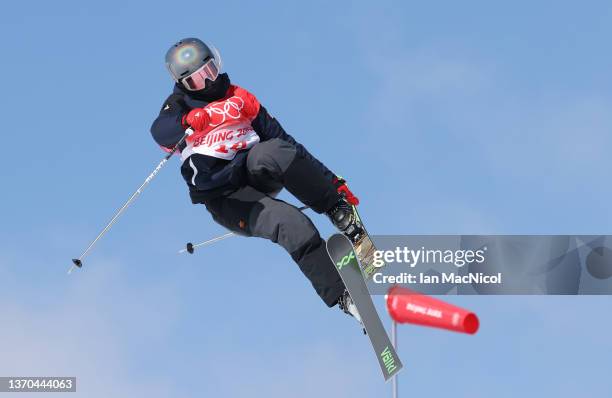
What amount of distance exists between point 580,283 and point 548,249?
889 mm

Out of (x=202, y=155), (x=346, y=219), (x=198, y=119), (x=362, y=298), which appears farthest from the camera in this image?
(x=346, y=219)

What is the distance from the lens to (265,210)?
33.4 ft

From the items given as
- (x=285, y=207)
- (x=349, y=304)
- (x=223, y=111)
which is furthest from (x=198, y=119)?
(x=349, y=304)

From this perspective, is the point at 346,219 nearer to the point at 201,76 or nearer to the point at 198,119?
the point at 198,119

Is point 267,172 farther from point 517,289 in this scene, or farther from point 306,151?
point 517,289

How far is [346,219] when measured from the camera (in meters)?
10.6

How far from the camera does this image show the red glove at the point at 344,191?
423 inches

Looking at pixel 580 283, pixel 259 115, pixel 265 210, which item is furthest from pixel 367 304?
pixel 580 283

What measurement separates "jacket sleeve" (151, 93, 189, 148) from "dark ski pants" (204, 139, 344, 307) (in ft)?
2.55

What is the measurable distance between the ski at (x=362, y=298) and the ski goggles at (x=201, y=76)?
6.98ft

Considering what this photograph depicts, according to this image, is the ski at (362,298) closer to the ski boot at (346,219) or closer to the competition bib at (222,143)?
the ski boot at (346,219)

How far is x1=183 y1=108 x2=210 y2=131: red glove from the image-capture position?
10.1 m

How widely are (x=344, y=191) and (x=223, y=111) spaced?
1611 mm

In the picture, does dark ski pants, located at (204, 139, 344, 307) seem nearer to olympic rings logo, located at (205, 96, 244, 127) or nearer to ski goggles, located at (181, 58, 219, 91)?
olympic rings logo, located at (205, 96, 244, 127)
